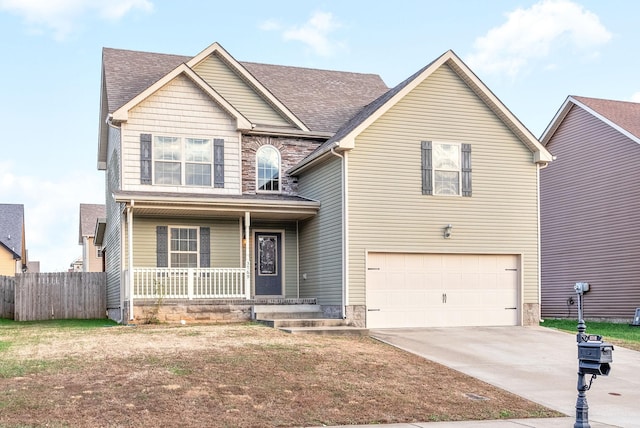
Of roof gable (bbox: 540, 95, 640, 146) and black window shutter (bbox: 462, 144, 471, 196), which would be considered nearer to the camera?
black window shutter (bbox: 462, 144, 471, 196)

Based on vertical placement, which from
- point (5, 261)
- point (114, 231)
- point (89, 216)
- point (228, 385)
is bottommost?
point (228, 385)

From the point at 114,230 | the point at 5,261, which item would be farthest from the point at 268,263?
the point at 5,261

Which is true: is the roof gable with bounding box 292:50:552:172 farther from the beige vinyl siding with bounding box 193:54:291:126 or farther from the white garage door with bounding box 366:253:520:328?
the white garage door with bounding box 366:253:520:328

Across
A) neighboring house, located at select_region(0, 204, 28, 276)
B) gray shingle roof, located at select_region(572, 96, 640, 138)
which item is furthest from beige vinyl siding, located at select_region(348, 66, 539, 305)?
neighboring house, located at select_region(0, 204, 28, 276)

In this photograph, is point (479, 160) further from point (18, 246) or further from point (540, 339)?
point (18, 246)

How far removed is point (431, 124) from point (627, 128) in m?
9.09

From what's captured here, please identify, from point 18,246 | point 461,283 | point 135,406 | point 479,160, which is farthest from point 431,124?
point 18,246

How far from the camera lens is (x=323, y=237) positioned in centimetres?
2047

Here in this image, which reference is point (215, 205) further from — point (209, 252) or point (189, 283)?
point (189, 283)

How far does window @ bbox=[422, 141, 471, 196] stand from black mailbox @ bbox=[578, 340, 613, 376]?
36.7 feet

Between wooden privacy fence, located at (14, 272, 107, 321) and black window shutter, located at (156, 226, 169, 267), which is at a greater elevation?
black window shutter, located at (156, 226, 169, 267)

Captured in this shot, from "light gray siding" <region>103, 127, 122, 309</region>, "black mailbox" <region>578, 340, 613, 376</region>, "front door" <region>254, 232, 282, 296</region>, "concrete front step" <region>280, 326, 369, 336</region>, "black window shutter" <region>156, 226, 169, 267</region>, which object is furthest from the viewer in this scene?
"front door" <region>254, 232, 282, 296</region>

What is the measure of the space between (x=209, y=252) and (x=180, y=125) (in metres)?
3.75

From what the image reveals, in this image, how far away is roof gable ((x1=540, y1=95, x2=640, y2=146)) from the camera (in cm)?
2551
